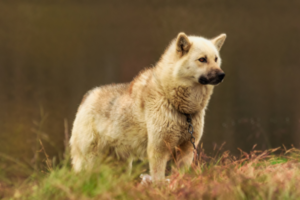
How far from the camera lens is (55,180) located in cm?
307

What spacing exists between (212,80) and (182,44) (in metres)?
0.67

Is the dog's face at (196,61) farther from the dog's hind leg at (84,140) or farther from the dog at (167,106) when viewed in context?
the dog's hind leg at (84,140)

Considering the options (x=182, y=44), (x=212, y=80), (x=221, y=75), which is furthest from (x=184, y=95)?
(x=182, y=44)

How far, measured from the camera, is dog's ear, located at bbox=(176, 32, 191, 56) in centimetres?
434

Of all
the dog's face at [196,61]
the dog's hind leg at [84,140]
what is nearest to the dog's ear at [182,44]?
the dog's face at [196,61]

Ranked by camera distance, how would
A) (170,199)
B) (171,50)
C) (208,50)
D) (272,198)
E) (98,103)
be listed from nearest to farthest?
(272,198)
(170,199)
(208,50)
(171,50)
(98,103)

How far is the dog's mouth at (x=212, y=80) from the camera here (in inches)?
163

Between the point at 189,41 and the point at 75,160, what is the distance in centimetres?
271

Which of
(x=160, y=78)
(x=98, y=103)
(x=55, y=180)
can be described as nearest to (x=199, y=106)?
(x=160, y=78)

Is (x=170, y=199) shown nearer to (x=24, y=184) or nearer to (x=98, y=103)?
(x=24, y=184)

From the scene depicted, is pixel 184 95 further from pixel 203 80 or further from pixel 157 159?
pixel 157 159

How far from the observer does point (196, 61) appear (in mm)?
4316

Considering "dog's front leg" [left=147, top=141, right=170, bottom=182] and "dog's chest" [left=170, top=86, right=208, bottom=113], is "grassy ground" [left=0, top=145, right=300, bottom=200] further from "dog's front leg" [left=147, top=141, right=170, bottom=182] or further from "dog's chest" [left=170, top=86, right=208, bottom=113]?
"dog's chest" [left=170, top=86, right=208, bottom=113]

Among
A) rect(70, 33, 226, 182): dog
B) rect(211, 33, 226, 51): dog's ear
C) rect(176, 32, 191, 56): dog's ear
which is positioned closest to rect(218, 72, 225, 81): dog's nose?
rect(70, 33, 226, 182): dog
